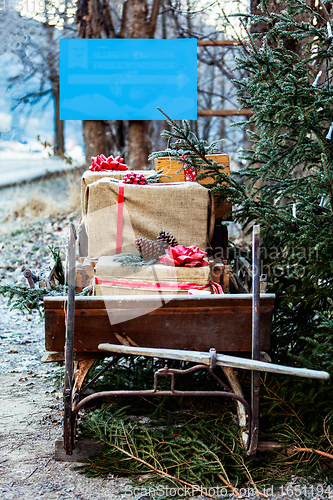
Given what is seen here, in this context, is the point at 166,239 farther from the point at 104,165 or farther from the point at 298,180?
the point at 104,165

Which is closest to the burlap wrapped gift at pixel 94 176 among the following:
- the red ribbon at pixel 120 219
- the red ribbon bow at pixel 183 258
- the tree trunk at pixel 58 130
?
the red ribbon at pixel 120 219

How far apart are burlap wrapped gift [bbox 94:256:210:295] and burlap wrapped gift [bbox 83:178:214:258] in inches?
21.4

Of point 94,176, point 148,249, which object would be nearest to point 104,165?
point 94,176

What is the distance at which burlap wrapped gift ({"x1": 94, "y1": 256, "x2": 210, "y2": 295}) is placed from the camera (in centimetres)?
270

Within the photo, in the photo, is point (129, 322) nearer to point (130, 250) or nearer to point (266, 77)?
point (130, 250)

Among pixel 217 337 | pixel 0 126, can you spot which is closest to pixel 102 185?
pixel 217 337

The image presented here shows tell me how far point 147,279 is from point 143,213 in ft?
2.57

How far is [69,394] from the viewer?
93.0 inches

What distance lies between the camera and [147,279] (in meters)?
2.70

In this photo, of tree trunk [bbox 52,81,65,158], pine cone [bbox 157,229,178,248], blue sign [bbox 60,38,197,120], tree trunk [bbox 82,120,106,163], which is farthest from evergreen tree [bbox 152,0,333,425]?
tree trunk [bbox 52,81,65,158]

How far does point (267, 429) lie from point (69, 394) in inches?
47.9

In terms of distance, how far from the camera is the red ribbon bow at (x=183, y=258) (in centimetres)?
277

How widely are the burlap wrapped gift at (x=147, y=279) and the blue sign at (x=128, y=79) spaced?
347 cm

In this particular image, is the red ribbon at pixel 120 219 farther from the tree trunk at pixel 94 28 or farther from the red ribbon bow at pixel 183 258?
the tree trunk at pixel 94 28
